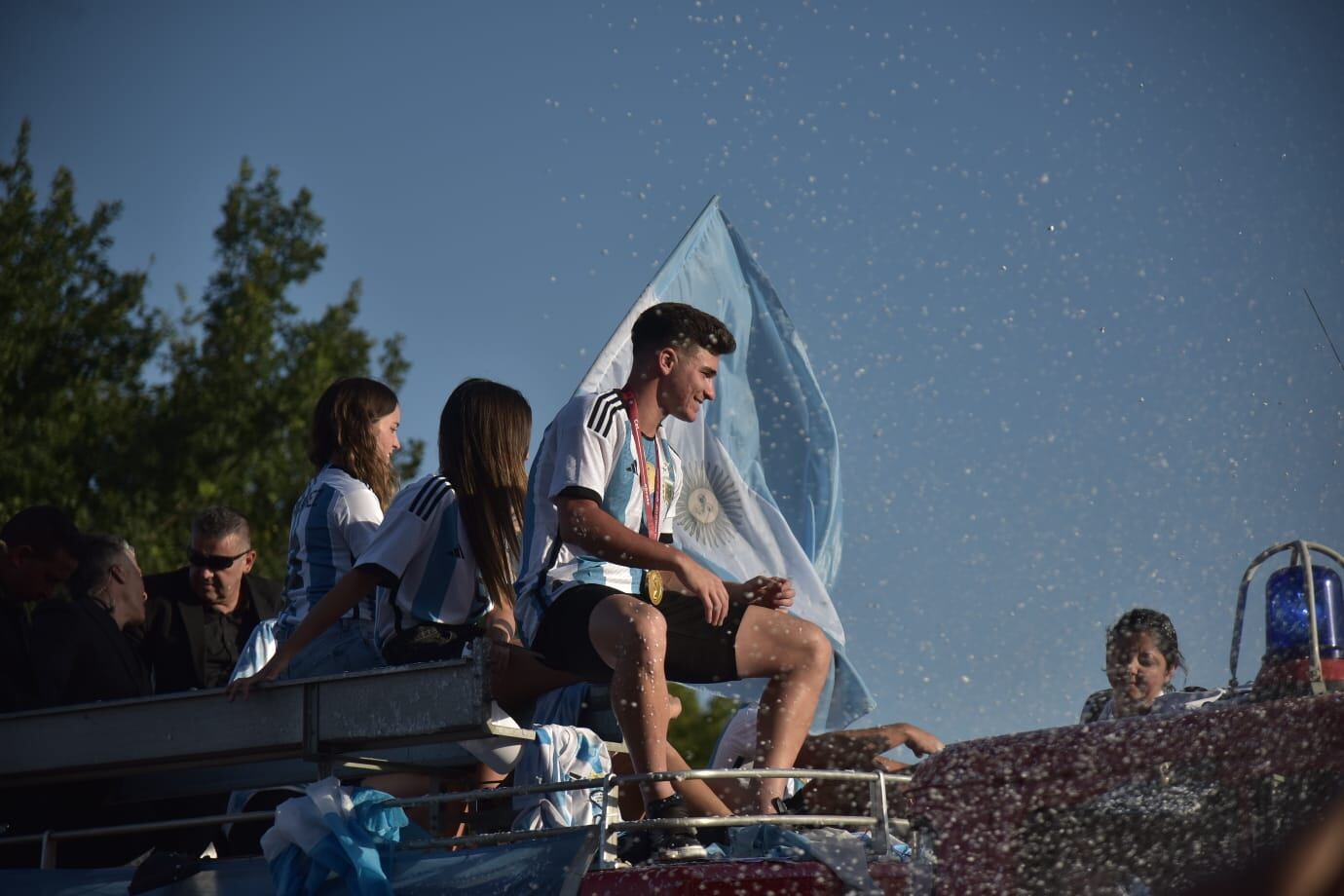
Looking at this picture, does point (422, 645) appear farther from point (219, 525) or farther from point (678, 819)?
point (219, 525)

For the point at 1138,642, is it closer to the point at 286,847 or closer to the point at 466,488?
the point at 466,488

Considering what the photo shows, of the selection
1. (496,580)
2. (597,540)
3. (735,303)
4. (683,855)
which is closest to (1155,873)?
(683,855)

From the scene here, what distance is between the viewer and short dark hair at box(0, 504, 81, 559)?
235 inches

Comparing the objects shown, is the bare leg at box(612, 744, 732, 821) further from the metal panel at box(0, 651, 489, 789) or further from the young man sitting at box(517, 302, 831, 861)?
the metal panel at box(0, 651, 489, 789)

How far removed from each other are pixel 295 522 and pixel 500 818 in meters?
1.44

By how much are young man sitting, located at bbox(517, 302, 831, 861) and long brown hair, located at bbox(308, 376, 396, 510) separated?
3.48 feet

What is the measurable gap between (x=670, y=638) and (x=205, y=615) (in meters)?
3.07

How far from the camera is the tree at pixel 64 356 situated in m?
16.3

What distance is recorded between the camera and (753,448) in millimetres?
7949

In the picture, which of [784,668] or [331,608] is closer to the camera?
[784,668]

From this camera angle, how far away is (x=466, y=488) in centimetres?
508

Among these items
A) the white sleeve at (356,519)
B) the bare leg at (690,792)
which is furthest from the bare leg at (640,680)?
the white sleeve at (356,519)

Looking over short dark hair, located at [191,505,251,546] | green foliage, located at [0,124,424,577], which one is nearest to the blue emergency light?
short dark hair, located at [191,505,251,546]

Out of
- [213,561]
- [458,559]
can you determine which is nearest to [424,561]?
[458,559]
